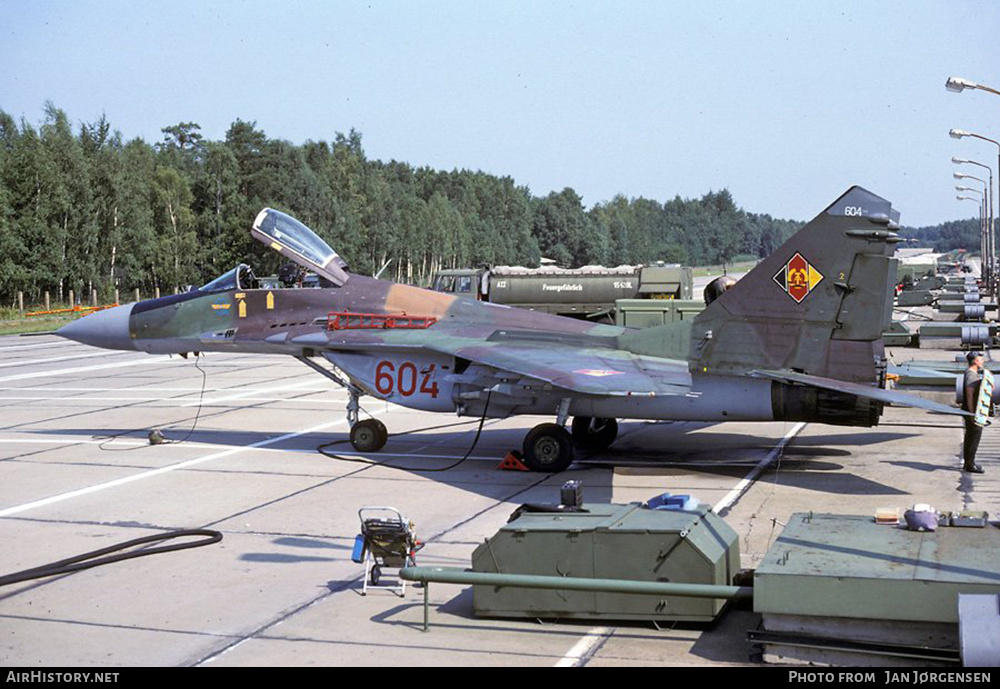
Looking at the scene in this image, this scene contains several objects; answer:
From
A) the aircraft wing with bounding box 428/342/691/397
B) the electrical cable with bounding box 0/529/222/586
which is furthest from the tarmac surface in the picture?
the aircraft wing with bounding box 428/342/691/397

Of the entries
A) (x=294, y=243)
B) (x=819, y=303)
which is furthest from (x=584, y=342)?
(x=294, y=243)

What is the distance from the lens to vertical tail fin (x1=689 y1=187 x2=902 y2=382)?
1509cm

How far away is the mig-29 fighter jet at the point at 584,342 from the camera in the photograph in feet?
49.7

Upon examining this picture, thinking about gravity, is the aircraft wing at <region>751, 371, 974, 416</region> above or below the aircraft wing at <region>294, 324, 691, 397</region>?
below

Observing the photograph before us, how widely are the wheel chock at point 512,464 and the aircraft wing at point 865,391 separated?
12.1ft

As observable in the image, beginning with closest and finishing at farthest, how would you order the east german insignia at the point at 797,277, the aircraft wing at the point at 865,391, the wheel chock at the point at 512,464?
the aircraft wing at the point at 865,391
the east german insignia at the point at 797,277
the wheel chock at the point at 512,464

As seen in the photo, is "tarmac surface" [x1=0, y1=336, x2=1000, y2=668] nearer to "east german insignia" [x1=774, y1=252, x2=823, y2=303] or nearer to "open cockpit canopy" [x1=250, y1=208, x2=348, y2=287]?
"east german insignia" [x1=774, y1=252, x2=823, y2=303]

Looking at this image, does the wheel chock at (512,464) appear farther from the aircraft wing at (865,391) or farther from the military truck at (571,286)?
the military truck at (571,286)

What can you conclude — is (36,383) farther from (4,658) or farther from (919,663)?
(919,663)

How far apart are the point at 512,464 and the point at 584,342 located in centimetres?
236

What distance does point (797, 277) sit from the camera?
15.5m

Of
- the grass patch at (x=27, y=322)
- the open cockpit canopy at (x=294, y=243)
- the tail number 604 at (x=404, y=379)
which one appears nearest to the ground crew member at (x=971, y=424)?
the tail number 604 at (x=404, y=379)

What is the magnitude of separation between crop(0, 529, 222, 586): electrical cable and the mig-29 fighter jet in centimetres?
508
